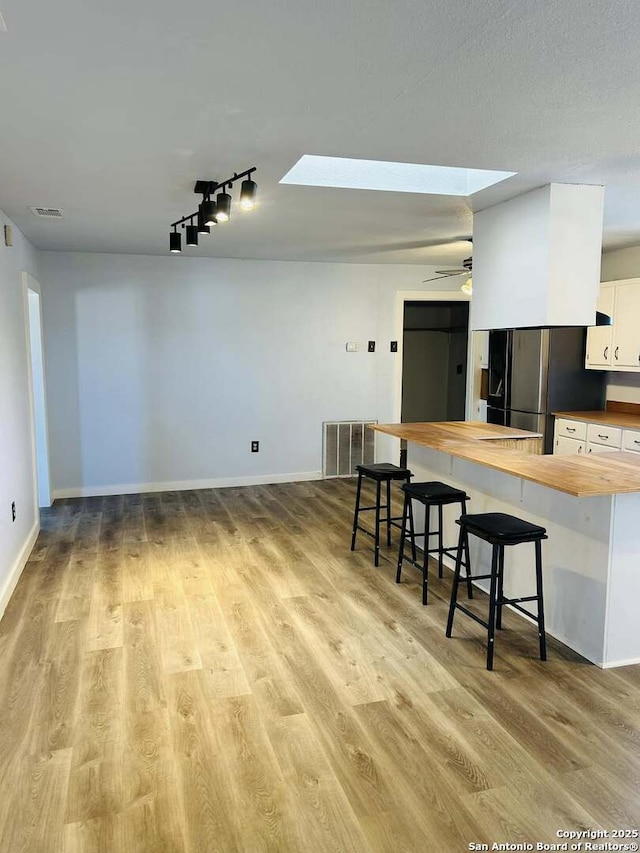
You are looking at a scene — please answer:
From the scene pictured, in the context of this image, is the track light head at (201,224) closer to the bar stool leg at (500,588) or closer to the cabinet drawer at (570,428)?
the bar stool leg at (500,588)

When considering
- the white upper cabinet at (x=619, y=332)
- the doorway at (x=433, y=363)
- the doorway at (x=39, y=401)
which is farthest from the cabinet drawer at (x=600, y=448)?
the doorway at (x=39, y=401)

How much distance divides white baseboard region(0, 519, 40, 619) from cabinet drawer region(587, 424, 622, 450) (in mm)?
4571

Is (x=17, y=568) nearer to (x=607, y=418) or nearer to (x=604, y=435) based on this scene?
(x=604, y=435)

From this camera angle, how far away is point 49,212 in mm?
3967

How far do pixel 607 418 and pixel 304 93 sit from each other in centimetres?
429

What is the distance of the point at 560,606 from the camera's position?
3084mm

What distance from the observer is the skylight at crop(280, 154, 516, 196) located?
130 inches

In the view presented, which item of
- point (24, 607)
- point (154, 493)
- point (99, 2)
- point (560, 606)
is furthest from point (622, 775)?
point (154, 493)

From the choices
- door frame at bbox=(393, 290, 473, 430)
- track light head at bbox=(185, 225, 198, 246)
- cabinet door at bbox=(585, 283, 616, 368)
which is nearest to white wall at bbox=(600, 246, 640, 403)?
cabinet door at bbox=(585, 283, 616, 368)

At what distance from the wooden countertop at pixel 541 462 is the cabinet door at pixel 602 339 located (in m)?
1.73

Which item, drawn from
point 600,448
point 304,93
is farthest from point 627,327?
point 304,93

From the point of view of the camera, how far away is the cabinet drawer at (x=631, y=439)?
4.89m

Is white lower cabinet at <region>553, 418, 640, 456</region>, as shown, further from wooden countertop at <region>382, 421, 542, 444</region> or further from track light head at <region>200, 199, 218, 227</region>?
track light head at <region>200, 199, 218, 227</region>

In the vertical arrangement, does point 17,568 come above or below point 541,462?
below
